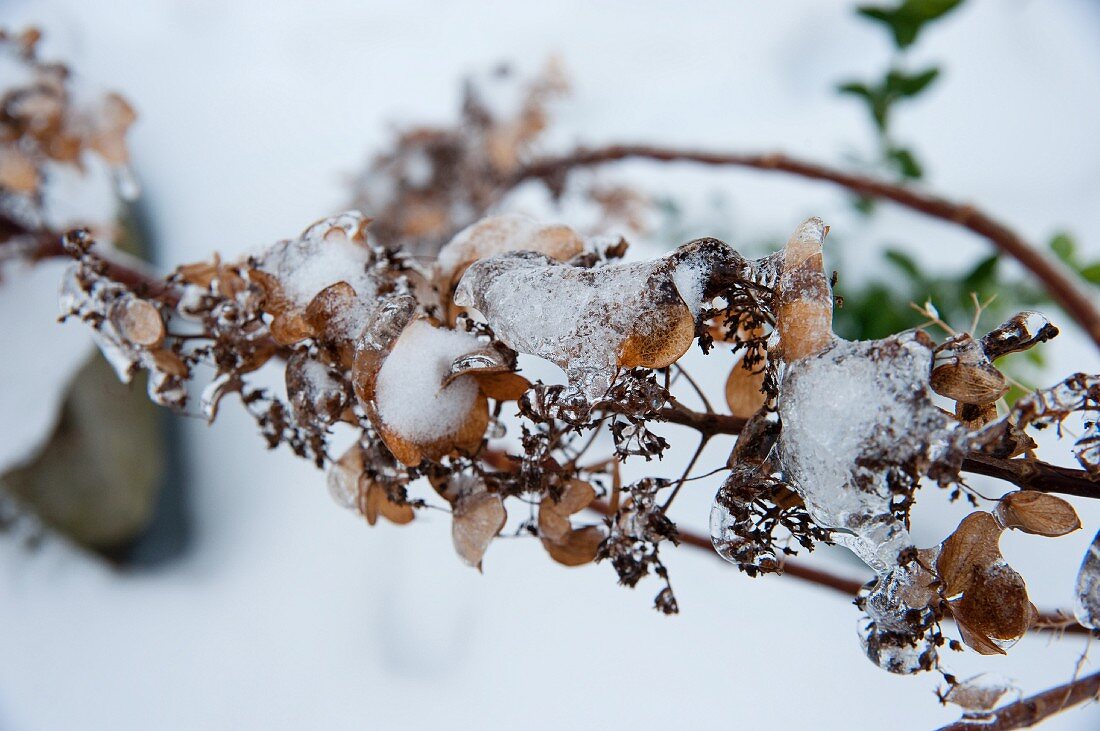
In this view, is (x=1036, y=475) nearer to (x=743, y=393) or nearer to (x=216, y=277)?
(x=743, y=393)

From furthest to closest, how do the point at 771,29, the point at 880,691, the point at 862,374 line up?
the point at 771,29 → the point at 880,691 → the point at 862,374

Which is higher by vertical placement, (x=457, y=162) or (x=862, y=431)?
(x=457, y=162)

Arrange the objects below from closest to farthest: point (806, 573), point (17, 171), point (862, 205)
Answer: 1. point (806, 573)
2. point (17, 171)
3. point (862, 205)

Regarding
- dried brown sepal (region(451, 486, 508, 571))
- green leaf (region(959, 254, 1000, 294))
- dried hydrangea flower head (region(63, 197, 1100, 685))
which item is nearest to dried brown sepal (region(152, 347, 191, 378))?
dried hydrangea flower head (region(63, 197, 1100, 685))

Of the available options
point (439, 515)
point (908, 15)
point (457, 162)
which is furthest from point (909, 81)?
point (439, 515)

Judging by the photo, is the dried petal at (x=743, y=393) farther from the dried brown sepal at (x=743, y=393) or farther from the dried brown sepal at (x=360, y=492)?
the dried brown sepal at (x=360, y=492)

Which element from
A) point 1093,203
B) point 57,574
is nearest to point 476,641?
point 57,574

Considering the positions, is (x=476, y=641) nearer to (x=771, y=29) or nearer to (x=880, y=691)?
(x=880, y=691)
